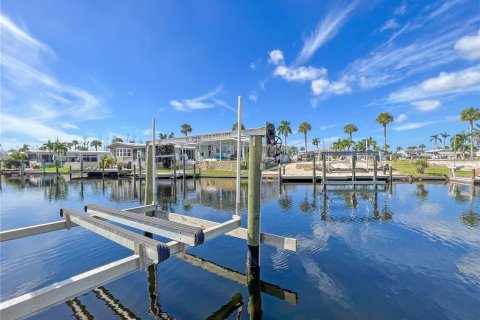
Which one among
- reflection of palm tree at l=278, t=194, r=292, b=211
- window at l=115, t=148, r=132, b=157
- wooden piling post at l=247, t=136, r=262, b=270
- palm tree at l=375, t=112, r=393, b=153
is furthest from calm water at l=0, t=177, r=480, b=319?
palm tree at l=375, t=112, r=393, b=153

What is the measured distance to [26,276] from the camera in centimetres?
792

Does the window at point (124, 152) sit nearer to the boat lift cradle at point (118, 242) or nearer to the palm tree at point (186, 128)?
the palm tree at point (186, 128)

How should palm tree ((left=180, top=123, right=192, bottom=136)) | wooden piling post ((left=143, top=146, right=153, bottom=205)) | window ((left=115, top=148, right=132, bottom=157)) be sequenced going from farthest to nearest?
1. palm tree ((left=180, top=123, right=192, bottom=136))
2. window ((left=115, top=148, right=132, bottom=157))
3. wooden piling post ((left=143, top=146, right=153, bottom=205))

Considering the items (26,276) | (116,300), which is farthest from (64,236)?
(116,300)

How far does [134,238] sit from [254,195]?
10.4 feet

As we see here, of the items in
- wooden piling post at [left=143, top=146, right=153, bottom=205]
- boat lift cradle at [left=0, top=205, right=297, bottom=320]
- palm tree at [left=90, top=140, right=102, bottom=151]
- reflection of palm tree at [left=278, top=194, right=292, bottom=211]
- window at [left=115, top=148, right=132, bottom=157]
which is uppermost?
palm tree at [left=90, top=140, right=102, bottom=151]

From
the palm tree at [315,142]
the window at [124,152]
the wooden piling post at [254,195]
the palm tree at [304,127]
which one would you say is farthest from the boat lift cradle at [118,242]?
the palm tree at [315,142]

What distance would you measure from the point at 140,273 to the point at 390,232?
11.3m

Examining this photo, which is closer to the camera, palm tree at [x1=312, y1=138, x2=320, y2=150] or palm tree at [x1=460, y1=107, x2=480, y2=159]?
palm tree at [x1=460, y1=107, x2=480, y2=159]

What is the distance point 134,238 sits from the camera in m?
4.91

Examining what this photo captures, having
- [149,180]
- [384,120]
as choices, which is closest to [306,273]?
[149,180]

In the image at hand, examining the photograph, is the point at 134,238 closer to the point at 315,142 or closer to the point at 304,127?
the point at 304,127

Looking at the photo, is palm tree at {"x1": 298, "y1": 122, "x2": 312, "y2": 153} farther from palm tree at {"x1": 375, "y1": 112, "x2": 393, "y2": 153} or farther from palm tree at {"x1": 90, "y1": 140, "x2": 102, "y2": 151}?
palm tree at {"x1": 90, "y1": 140, "x2": 102, "y2": 151}

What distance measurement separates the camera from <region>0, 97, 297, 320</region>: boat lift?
3.56 m
